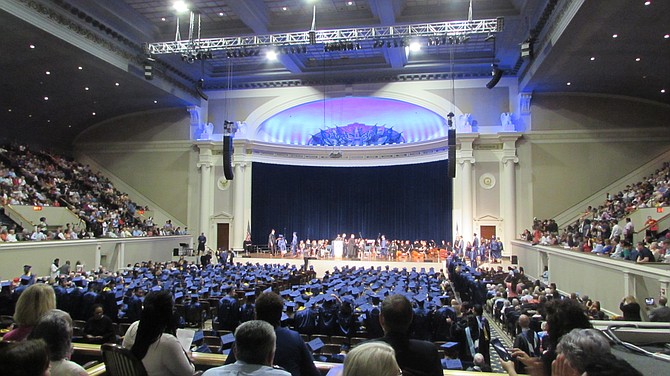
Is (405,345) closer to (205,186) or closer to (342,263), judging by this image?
(342,263)

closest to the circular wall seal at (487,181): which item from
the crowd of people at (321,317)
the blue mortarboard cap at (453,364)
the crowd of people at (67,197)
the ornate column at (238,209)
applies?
the crowd of people at (321,317)

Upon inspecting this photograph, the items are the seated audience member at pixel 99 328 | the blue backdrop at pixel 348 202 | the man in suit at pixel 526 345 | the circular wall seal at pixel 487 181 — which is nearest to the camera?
the man in suit at pixel 526 345

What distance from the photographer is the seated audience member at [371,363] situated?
1.82 metres

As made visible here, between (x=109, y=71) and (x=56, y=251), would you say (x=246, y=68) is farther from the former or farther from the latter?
(x=56, y=251)

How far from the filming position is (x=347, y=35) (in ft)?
54.2

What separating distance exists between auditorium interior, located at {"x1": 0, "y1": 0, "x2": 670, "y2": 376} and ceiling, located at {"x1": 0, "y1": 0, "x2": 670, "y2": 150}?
3.9 inches

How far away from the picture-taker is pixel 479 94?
78.6 feet

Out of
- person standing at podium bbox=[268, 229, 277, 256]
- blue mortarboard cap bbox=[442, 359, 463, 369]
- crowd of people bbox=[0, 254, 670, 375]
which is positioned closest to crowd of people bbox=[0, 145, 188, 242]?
crowd of people bbox=[0, 254, 670, 375]

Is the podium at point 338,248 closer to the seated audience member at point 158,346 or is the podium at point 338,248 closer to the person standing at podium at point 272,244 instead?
the person standing at podium at point 272,244

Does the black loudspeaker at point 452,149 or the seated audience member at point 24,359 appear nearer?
the seated audience member at point 24,359

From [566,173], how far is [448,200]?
22.1 ft

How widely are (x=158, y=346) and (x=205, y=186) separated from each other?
23.7 m

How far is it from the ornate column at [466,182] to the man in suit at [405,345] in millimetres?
21375

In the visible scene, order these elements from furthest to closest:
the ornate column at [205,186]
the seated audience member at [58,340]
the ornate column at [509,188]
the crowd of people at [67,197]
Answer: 1. the ornate column at [205,186]
2. the ornate column at [509,188]
3. the crowd of people at [67,197]
4. the seated audience member at [58,340]
